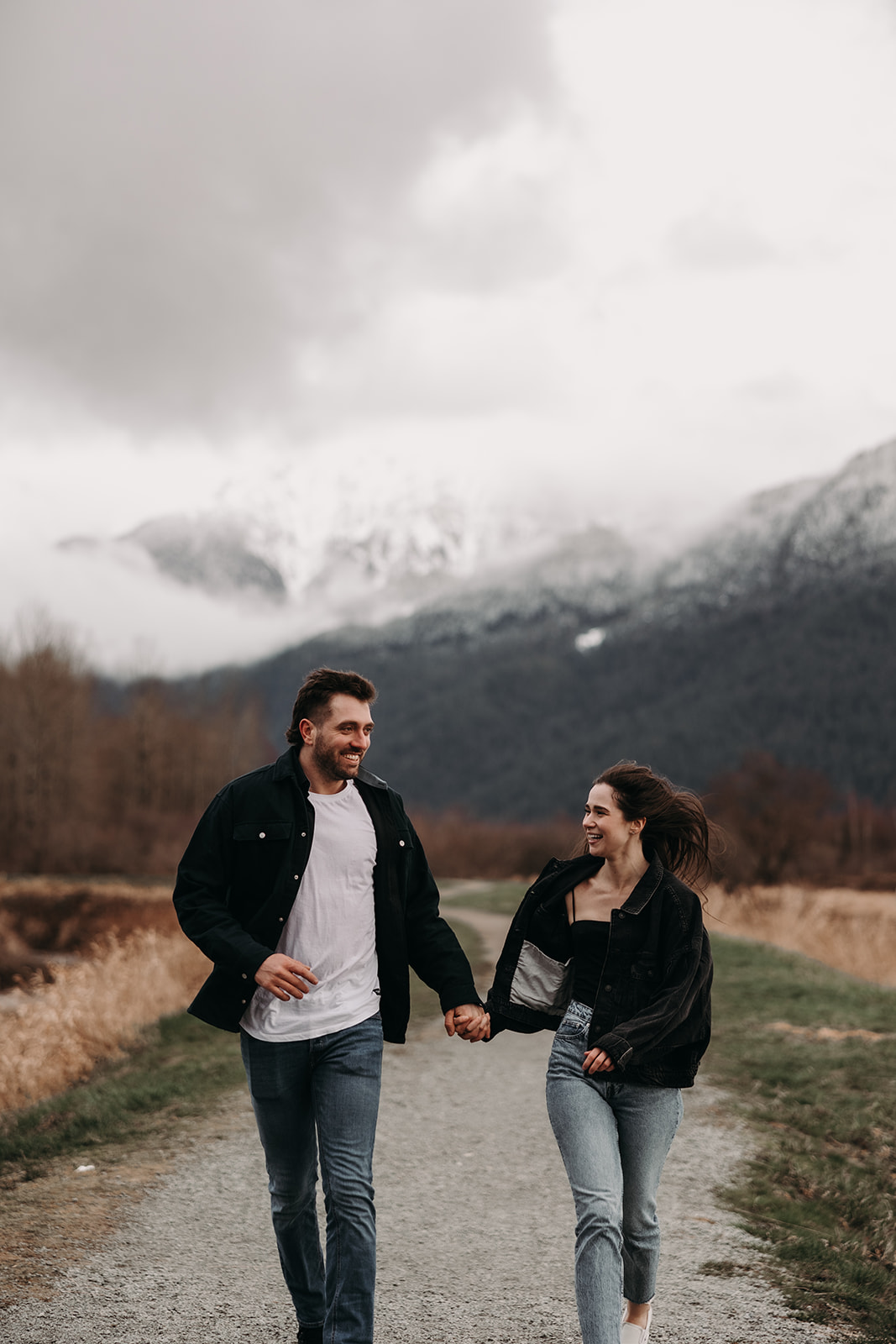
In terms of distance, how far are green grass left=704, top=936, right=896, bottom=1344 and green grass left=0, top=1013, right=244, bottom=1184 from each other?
3.92 metres

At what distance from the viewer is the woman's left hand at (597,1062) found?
3674 mm

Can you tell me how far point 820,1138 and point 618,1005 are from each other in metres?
4.83

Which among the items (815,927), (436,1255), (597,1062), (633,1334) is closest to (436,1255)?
(436,1255)

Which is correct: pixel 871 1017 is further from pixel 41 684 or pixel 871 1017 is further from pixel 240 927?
pixel 41 684

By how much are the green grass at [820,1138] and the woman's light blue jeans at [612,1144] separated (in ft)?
4.14

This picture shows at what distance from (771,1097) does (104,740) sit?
65560 millimetres

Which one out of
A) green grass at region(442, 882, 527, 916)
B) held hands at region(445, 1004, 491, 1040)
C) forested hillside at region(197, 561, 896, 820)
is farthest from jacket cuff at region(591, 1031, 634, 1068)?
forested hillside at region(197, 561, 896, 820)

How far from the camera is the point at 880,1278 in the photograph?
5.09m

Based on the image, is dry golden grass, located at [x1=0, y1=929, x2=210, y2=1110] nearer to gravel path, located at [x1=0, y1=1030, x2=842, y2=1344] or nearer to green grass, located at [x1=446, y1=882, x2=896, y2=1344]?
gravel path, located at [x1=0, y1=1030, x2=842, y2=1344]

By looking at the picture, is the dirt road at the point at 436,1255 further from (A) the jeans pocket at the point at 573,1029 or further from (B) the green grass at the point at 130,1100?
(A) the jeans pocket at the point at 573,1029

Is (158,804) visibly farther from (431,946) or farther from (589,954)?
(589,954)

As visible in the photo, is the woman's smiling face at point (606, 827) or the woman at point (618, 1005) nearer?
the woman at point (618, 1005)

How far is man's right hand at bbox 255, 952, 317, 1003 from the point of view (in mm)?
3652

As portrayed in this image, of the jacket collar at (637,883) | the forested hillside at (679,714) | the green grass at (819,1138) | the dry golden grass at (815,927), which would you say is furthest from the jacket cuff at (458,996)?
the forested hillside at (679,714)
